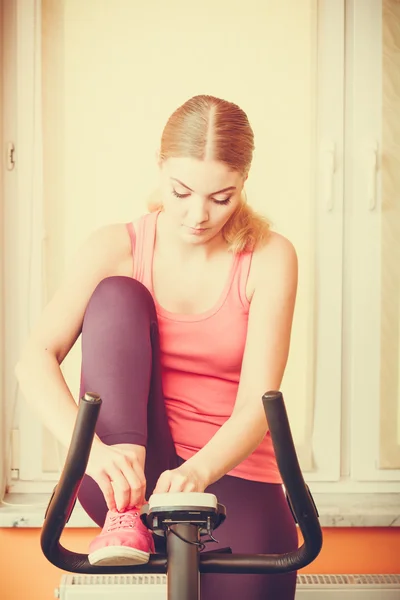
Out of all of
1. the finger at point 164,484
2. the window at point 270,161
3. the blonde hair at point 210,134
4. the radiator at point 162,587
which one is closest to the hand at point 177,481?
the finger at point 164,484

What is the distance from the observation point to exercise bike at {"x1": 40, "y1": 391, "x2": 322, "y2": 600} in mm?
774

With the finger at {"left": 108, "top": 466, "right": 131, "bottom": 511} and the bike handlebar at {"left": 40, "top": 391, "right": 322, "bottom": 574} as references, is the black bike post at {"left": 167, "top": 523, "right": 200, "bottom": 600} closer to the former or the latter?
the bike handlebar at {"left": 40, "top": 391, "right": 322, "bottom": 574}

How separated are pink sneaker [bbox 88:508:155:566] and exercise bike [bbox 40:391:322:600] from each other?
0.01 m

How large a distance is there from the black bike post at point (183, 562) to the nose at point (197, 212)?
24.5 inches

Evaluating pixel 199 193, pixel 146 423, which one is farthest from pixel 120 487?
pixel 199 193

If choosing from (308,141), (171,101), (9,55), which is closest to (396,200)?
(308,141)

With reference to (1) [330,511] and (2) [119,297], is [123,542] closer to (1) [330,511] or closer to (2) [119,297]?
(2) [119,297]

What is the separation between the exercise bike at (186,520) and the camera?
0.77 meters

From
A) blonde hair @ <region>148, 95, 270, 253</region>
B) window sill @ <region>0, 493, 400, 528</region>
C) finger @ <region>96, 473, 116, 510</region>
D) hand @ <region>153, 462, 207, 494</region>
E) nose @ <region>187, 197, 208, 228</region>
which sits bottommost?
window sill @ <region>0, 493, 400, 528</region>

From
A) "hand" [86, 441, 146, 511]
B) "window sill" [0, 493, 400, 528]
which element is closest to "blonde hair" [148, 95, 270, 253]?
"hand" [86, 441, 146, 511]

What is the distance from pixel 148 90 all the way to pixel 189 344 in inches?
34.0

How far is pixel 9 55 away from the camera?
1969 mm

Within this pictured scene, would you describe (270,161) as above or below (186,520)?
above

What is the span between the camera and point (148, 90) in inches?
77.8
